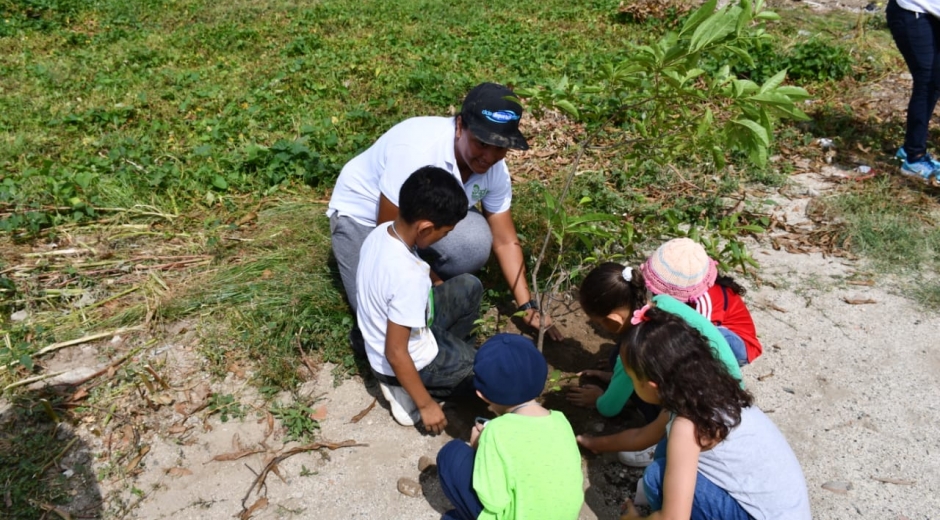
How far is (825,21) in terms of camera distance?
25.1ft

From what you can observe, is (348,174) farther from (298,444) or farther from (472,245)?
(298,444)

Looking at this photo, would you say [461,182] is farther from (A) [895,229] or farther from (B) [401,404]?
(A) [895,229]

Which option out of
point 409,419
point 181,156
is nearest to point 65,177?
point 181,156

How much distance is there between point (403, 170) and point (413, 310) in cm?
68

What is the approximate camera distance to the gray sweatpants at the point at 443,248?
318 centimetres

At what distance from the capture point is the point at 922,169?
4.62 metres

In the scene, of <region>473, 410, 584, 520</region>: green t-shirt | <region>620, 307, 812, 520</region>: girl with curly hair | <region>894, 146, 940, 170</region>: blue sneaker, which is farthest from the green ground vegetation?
<region>473, 410, 584, 520</region>: green t-shirt

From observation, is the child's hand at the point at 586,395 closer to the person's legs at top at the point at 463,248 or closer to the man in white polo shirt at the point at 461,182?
the man in white polo shirt at the point at 461,182

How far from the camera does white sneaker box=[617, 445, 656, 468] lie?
2.60 meters

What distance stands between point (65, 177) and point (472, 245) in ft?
9.20

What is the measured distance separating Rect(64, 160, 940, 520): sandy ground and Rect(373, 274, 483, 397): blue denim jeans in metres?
0.18

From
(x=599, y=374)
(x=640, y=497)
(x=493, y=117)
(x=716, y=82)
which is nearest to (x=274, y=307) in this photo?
(x=493, y=117)

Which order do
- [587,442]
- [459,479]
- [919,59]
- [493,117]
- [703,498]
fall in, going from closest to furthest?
[703,498]
[459,479]
[587,442]
[493,117]
[919,59]

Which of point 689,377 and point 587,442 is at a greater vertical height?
point 689,377
